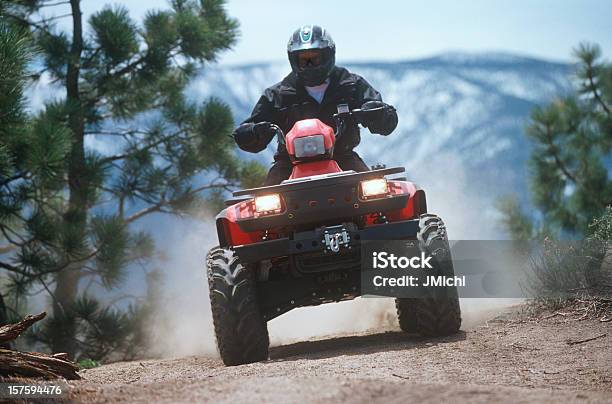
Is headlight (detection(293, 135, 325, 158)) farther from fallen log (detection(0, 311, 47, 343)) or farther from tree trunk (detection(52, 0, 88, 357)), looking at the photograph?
tree trunk (detection(52, 0, 88, 357))

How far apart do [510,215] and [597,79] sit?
274cm

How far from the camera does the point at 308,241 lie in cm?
662

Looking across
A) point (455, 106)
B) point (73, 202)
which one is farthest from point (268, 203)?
point (455, 106)

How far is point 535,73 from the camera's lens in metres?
142

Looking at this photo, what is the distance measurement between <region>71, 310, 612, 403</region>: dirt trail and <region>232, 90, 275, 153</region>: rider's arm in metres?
1.68

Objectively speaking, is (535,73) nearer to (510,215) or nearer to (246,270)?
(510,215)

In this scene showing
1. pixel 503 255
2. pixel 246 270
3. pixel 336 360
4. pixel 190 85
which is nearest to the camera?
pixel 336 360

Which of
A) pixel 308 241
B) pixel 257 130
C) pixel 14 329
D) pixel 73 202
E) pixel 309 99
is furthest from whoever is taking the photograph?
pixel 73 202

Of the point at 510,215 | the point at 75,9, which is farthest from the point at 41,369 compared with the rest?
the point at 510,215

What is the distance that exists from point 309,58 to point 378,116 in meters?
0.80

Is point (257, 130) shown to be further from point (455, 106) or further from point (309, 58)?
point (455, 106)

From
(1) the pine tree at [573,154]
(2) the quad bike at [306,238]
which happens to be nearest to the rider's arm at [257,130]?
(2) the quad bike at [306,238]

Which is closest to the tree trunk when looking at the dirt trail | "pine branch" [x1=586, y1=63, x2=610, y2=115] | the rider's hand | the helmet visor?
the dirt trail

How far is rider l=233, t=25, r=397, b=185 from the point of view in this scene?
7770 millimetres
